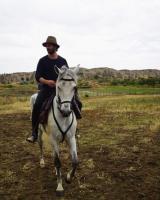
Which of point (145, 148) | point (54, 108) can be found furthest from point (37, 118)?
point (145, 148)

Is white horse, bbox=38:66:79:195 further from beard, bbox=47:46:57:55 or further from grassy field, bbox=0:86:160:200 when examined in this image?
beard, bbox=47:46:57:55

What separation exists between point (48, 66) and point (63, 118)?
162cm

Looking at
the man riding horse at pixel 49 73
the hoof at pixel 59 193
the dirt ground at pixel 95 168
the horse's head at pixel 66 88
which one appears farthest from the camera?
the man riding horse at pixel 49 73

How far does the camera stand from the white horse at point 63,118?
7.07 meters

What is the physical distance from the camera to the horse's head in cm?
697

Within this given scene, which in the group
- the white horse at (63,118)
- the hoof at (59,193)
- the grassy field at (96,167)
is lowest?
the grassy field at (96,167)

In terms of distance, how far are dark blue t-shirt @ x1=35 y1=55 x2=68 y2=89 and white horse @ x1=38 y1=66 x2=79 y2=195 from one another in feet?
2.94

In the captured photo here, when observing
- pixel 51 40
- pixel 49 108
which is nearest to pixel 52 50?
pixel 51 40

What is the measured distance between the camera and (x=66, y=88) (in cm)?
710

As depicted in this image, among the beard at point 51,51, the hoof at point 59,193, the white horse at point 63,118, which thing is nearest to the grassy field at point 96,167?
the hoof at point 59,193

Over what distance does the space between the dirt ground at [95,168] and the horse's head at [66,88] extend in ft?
6.18

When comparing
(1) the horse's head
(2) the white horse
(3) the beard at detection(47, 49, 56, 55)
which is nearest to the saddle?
(2) the white horse

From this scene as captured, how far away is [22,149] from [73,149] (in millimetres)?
5280

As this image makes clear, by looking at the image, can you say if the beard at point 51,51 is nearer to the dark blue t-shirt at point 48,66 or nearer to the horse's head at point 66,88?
the dark blue t-shirt at point 48,66
